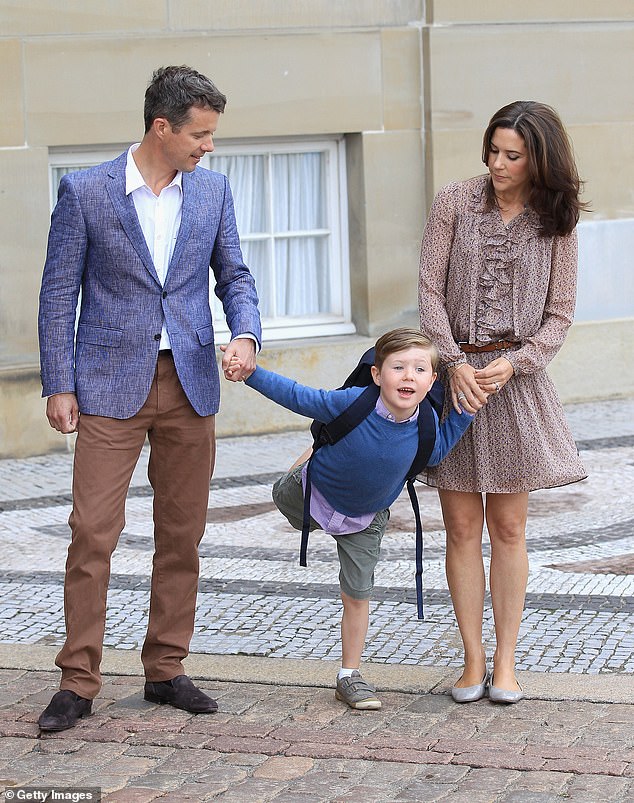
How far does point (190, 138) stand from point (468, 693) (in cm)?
194

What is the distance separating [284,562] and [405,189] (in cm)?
402

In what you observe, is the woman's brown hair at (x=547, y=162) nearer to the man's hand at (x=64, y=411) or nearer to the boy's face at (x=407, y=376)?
the boy's face at (x=407, y=376)

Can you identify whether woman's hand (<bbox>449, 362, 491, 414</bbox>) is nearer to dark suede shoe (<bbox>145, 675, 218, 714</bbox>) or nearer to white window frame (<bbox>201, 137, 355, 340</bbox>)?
dark suede shoe (<bbox>145, 675, 218, 714</bbox>)

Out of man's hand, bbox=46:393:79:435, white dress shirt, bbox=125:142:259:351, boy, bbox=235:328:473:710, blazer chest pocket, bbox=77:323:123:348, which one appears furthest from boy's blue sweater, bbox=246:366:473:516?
man's hand, bbox=46:393:79:435

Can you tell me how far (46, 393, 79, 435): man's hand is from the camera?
441 centimetres

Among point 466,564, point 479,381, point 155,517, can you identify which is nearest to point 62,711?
point 155,517

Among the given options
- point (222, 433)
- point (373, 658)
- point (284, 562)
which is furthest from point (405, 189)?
point (373, 658)

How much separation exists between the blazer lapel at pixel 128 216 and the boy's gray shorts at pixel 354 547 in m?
0.84

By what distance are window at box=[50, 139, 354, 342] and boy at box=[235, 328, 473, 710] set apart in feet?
17.3

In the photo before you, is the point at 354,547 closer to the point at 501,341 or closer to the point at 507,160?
the point at 501,341

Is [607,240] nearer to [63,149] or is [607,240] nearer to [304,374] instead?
[304,374]

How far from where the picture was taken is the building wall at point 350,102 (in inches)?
348

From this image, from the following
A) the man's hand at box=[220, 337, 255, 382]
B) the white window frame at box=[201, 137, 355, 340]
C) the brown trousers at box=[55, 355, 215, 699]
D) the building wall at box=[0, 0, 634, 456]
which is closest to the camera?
the man's hand at box=[220, 337, 255, 382]

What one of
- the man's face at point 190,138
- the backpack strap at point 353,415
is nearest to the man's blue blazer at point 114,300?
the man's face at point 190,138
